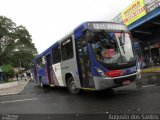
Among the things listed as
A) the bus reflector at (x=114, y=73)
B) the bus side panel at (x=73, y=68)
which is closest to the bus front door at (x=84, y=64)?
the bus side panel at (x=73, y=68)

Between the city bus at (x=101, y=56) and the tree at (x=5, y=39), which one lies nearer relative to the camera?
the city bus at (x=101, y=56)

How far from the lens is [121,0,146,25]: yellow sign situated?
2326 cm

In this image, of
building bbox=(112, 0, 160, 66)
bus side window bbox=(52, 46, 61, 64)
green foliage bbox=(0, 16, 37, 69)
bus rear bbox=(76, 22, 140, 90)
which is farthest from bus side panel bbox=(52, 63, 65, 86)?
green foliage bbox=(0, 16, 37, 69)

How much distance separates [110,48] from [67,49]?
287cm

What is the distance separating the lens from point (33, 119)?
24.8 ft

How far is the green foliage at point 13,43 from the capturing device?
171ft

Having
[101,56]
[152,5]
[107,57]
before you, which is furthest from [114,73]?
[152,5]

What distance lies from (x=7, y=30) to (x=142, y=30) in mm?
33456

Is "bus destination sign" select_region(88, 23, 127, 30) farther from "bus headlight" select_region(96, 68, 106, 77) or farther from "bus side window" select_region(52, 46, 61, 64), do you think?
"bus side window" select_region(52, 46, 61, 64)

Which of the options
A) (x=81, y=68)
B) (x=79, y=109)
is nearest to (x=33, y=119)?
(x=79, y=109)

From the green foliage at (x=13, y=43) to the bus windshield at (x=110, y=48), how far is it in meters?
45.0

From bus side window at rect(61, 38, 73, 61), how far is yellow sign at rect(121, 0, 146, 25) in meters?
13.1

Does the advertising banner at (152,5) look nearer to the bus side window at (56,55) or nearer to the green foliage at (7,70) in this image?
the bus side window at (56,55)

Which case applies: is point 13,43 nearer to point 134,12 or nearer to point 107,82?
point 134,12
